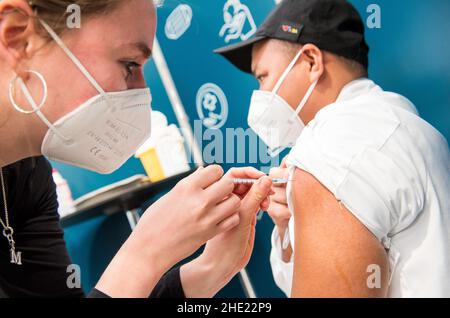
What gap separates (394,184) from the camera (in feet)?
3.10

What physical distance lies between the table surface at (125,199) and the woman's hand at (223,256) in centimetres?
17

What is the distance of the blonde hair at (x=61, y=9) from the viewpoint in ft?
2.95

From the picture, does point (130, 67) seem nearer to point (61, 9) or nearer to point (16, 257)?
point (61, 9)

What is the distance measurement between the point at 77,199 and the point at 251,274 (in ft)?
1.60

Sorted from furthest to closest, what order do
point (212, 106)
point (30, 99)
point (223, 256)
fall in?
point (212, 106) → point (223, 256) → point (30, 99)

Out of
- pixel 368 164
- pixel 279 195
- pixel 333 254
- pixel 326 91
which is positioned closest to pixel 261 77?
pixel 326 91

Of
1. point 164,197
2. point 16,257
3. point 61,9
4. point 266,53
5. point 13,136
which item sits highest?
point 61,9

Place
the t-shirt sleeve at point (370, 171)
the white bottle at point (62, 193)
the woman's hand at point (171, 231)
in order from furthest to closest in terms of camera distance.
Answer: the white bottle at point (62, 193) → the t-shirt sleeve at point (370, 171) → the woman's hand at point (171, 231)

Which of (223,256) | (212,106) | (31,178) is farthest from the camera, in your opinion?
(31,178)

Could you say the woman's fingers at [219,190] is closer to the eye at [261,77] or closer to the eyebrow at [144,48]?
the eyebrow at [144,48]

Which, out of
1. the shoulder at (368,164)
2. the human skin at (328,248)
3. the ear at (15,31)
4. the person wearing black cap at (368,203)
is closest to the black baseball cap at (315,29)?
the person wearing black cap at (368,203)

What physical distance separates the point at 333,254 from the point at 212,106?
1.50 feet

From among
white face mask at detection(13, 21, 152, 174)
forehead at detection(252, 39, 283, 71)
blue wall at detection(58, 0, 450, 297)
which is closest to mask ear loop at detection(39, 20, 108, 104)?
white face mask at detection(13, 21, 152, 174)
